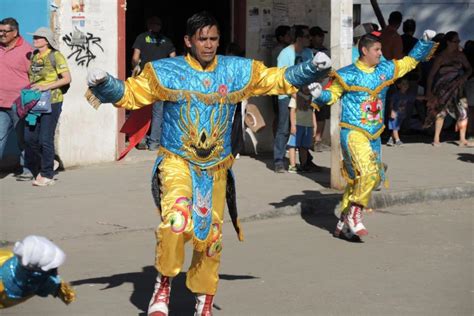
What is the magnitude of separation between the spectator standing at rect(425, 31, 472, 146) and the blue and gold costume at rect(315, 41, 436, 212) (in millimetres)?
6888

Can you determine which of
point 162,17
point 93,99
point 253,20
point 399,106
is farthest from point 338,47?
point 162,17

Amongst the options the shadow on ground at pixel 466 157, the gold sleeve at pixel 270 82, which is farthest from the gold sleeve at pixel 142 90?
the shadow on ground at pixel 466 157

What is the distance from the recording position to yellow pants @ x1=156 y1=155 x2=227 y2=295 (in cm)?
726

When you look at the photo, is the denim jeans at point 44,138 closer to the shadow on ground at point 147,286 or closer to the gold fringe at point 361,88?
the gold fringe at point 361,88

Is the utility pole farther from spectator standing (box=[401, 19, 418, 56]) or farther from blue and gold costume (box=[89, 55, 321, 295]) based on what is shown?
spectator standing (box=[401, 19, 418, 56])

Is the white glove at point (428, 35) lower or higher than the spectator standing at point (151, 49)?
higher

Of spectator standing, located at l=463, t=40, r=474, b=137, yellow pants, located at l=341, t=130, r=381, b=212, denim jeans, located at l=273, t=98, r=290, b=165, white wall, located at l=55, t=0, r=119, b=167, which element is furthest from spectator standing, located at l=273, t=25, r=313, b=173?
spectator standing, located at l=463, t=40, r=474, b=137

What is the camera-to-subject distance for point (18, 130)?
1336cm

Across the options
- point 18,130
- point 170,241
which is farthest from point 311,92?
point 18,130

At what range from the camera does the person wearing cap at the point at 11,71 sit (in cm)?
1300

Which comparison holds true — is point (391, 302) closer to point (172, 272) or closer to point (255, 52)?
point (172, 272)

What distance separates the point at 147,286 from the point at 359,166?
2.84 metres

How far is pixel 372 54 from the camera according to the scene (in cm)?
1080

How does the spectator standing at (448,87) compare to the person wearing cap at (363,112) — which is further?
the spectator standing at (448,87)
